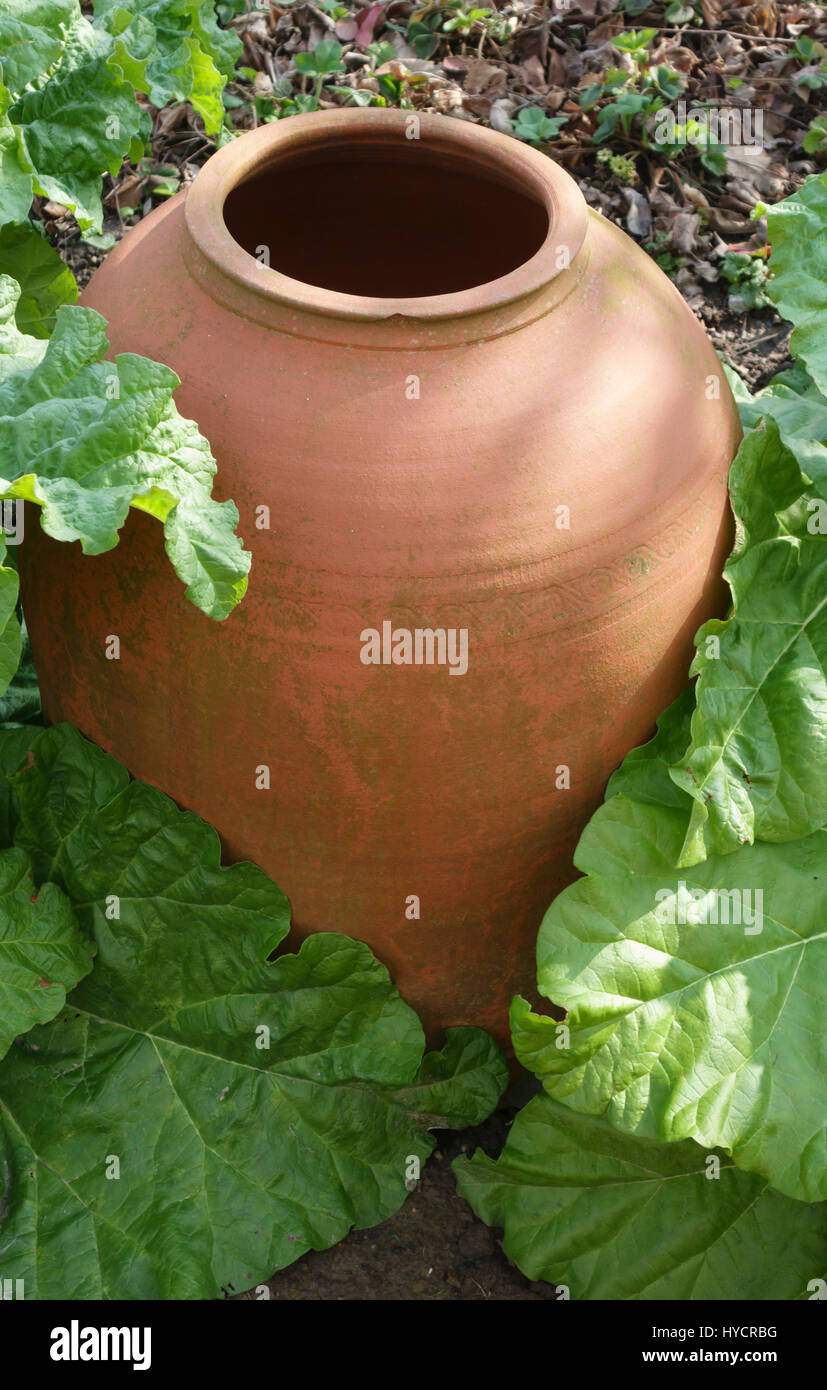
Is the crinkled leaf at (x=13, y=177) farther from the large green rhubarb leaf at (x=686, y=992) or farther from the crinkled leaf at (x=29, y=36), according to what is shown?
the large green rhubarb leaf at (x=686, y=992)

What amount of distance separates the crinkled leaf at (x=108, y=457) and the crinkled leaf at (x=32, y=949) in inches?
24.3

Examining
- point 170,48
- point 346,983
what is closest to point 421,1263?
point 346,983

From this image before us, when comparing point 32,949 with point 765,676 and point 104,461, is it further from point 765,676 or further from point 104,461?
point 765,676

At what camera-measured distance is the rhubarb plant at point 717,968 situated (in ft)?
5.84

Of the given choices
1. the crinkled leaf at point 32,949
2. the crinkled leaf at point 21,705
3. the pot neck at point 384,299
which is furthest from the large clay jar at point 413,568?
the crinkled leaf at point 21,705

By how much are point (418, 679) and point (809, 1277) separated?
3.53 ft

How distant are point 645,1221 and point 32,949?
0.99m

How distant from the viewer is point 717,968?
A: 1.83 metres

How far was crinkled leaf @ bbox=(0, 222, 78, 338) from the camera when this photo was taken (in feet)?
7.26

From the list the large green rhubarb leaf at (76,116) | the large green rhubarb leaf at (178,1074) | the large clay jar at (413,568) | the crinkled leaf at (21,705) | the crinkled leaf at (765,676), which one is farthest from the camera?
the crinkled leaf at (21,705)

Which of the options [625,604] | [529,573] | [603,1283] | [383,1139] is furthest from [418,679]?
[603,1283]

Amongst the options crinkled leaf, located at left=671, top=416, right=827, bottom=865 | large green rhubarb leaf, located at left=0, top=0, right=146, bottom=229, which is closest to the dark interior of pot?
large green rhubarb leaf, located at left=0, top=0, right=146, bottom=229

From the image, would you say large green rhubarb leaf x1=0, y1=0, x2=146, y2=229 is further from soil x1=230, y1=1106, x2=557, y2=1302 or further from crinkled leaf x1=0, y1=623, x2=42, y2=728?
soil x1=230, y1=1106, x2=557, y2=1302

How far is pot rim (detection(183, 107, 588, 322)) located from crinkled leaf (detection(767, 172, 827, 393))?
322 mm
